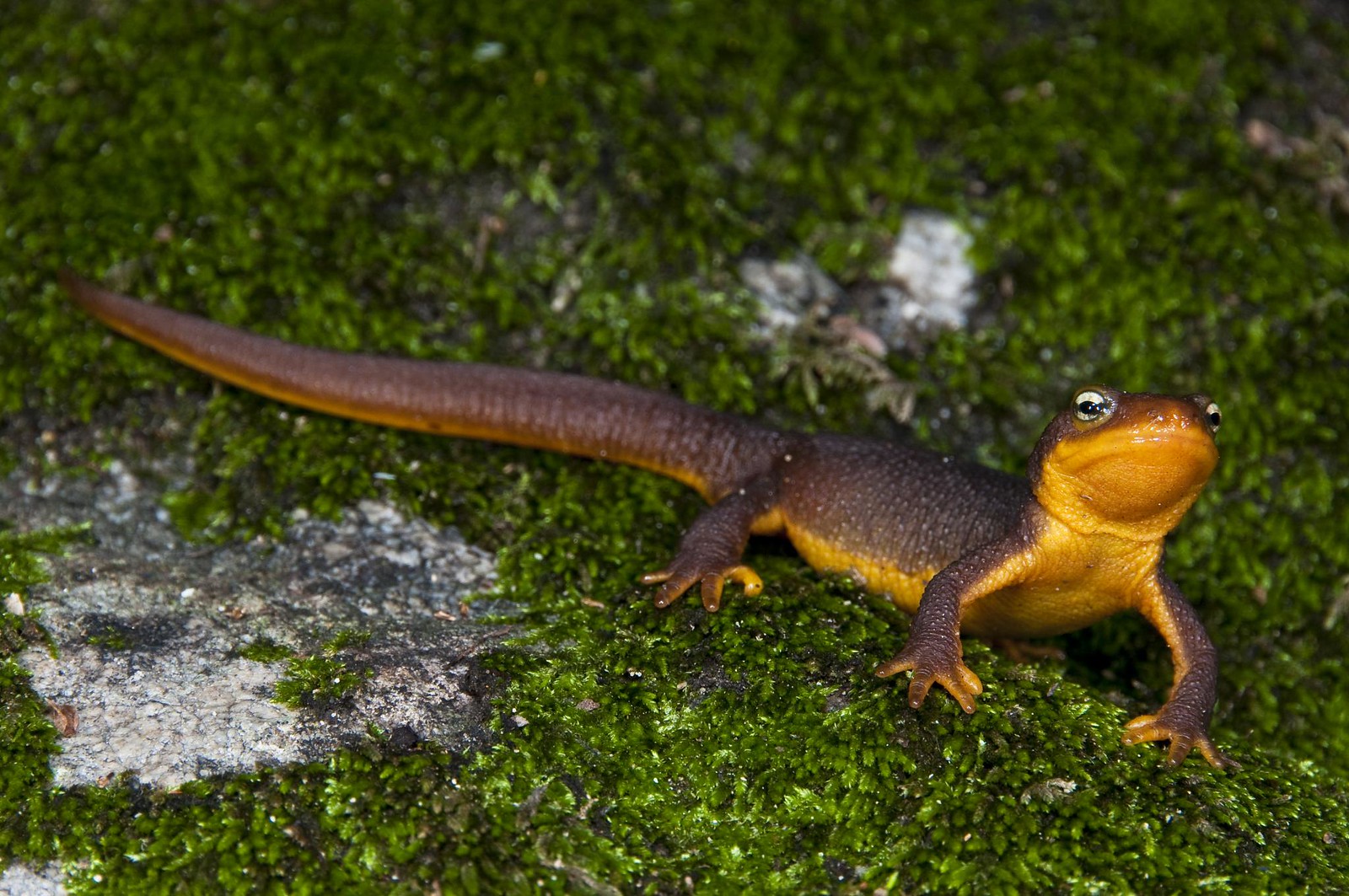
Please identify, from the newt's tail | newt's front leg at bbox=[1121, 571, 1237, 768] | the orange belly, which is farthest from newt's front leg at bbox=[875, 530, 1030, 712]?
the newt's tail

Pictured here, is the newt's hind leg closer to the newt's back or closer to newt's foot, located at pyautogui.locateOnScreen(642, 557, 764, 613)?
newt's foot, located at pyautogui.locateOnScreen(642, 557, 764, 613)

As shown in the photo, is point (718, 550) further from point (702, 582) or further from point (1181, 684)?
point (1181, 684)

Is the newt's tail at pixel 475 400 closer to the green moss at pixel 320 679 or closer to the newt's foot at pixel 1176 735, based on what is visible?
the green moss at pixel 320 679

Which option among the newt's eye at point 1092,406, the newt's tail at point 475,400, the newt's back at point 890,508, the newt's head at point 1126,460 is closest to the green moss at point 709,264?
the newt's tail at point 475,400

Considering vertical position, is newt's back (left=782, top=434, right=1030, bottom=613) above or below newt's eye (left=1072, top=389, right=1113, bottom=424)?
below

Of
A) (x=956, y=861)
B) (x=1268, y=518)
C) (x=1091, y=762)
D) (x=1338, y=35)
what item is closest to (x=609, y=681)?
(x=956, y=861)

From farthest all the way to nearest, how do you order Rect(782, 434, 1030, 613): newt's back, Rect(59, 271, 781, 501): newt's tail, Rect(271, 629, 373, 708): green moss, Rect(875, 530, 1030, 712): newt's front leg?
Rect(59, 271, 781, 501): newt's tail, Rect(782, 434, 1030, 613): newt's back, Rect(875, 530, 1030, 712): newt's front leg, Rect(271, 629, 373, 708): green moss
